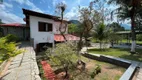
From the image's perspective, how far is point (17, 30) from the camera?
1560 centimetres

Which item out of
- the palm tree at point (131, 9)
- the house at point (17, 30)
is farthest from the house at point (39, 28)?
the palm tree at point (131, 9)

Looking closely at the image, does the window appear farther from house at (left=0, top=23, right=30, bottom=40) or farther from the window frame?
house at (left=0, top=23, right=30, bottom=40)

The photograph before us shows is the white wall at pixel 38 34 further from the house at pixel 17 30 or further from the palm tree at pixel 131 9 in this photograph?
the palm tree at pixel 131 9

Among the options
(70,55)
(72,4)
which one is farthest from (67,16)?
(70,55)

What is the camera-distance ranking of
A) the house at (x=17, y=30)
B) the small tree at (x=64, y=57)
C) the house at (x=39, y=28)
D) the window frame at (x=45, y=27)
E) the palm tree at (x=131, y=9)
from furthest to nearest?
the house at (x=17, y=30)
the window frame at (x=45, y=27)
the palm tree at (x=131, y=9)
the house at (x=39, y=28)
the small tree at (x=64, y=57)

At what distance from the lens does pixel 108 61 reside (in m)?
10.7

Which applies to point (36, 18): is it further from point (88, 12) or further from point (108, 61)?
point (108, 61)

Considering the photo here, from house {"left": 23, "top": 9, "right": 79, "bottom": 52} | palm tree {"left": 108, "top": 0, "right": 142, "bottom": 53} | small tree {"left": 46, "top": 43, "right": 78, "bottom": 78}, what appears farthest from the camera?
palm tree {"left": 108, "top": 0, "right": 142, "bottom": 53}

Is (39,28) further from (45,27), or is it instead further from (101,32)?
(101,32)

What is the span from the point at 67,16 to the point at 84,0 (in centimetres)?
446

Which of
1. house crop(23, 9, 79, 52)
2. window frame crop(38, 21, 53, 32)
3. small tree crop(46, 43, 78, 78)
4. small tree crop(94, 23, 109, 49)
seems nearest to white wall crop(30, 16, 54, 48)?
house crop(23, 9, 79, 52)

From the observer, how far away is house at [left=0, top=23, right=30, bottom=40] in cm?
1500

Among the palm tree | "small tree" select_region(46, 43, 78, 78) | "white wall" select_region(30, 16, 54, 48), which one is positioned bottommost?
"small tree" select_region(46, 43, 78, 78)

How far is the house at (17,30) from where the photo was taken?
1500 centimetres
